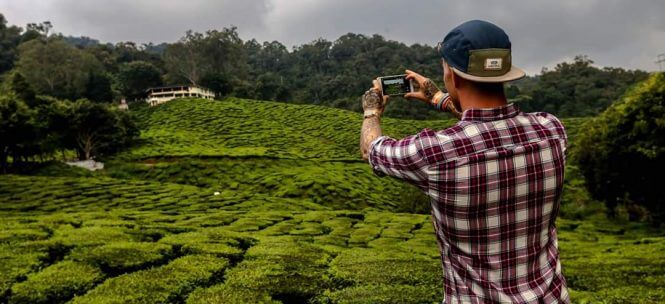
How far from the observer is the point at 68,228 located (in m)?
10.7

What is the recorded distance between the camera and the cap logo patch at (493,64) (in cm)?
182

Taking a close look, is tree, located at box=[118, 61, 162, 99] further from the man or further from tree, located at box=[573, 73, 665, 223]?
the man

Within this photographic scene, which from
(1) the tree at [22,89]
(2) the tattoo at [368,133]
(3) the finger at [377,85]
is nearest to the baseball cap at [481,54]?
(2) the tattoo at [368,133]

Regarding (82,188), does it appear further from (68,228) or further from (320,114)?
(320,114)

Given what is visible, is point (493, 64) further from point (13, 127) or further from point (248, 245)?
point (13, 127)

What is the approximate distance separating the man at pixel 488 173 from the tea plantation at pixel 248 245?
174 inches

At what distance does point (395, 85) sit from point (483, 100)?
0.72m

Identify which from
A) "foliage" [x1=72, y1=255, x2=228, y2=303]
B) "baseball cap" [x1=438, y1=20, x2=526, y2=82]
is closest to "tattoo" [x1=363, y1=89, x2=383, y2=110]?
"baseball cap" [x1=438, y1=20, x2=526, y2=82]

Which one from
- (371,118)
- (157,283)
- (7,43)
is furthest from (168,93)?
(371,118)

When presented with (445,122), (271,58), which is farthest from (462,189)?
→ (271,58)

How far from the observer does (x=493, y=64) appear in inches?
71.7

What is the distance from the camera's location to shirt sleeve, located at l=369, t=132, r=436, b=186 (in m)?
1.80

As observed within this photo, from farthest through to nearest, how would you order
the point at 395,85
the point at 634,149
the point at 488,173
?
the point at 634,149, the point at 395,85, the point at 488,173

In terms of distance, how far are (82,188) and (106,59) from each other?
68.3m
